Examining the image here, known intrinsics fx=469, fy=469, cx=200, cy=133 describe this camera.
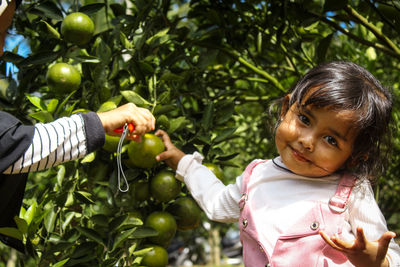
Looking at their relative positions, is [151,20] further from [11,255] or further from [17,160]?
[11,255]

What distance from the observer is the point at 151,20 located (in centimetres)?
148

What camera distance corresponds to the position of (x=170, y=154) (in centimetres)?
131

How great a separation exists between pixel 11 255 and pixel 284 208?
95.4 inches

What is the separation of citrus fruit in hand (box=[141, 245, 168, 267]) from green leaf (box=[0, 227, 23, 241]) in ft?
1.15

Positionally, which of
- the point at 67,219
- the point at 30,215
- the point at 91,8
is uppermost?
the point at 91,8

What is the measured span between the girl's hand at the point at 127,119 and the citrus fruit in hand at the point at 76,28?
0.35m

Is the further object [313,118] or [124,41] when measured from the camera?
[124,41]

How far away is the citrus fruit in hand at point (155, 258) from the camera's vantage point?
4.25 ft

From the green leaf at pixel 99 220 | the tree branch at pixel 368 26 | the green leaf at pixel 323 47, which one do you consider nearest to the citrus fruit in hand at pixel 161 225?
the green leaf at pixel 99 220

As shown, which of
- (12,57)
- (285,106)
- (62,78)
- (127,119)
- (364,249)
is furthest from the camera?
(12,57)

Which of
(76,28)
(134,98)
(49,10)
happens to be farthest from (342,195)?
(49,10)

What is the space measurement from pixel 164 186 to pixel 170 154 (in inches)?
3.6

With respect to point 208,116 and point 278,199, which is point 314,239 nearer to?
point 278,199

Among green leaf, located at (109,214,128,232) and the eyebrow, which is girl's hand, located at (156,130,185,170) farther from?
the eyebrow
